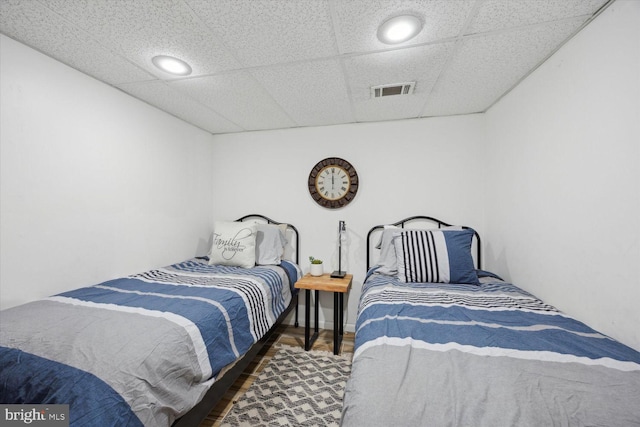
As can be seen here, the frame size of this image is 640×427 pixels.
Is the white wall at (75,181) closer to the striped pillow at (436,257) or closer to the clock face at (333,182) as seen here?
the clock face at (333,182)

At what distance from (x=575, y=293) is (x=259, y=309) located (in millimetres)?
2004

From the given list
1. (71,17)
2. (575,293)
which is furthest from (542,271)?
(71,17)

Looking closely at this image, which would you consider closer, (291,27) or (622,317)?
(622,317)

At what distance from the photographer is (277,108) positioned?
2.46m

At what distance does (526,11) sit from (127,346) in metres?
2.43

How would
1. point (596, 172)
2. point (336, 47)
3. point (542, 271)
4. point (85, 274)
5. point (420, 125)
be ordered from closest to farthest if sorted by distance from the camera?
point (596, 172)
point (336, 47)
point (542, 271)
point (85, 274)
point (420, 125)

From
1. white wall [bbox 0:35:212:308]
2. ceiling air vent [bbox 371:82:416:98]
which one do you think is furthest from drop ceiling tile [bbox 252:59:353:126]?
white wall [bbox 0:35:212:308]

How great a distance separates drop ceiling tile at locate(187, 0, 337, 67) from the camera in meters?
1.24

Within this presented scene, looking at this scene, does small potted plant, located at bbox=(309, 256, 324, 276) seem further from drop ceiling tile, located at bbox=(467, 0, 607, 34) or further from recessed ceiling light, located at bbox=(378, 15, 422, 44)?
drop ceiling tile, located at bbox=(467, 0, 607, 34)

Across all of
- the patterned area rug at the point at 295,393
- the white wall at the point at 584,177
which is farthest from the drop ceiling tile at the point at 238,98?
the patterned area rug at the point at 295,393

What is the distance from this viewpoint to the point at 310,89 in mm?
2074

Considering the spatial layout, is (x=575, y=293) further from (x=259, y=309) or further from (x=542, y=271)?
(x=259, y=309)

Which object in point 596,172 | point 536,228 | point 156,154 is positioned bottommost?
point 536,228

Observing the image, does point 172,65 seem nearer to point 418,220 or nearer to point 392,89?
point 392,89
